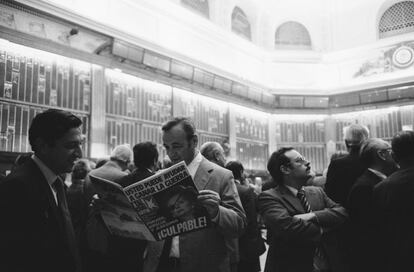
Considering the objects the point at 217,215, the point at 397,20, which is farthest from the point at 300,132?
the point at 217,215

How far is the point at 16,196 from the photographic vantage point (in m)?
1.52

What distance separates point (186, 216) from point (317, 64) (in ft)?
34.8

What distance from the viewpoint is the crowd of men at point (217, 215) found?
1.56 meters

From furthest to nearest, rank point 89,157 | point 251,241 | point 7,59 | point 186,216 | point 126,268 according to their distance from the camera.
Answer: point 89,157 → point 7,59 → point 251,241 → point 126,268 → point 186,216

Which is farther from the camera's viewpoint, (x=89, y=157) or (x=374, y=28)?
(x=374, y=28)

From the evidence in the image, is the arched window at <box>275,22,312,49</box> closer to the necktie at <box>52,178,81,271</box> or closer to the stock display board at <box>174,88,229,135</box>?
the stock display board at <box>174,88,229,135</box>

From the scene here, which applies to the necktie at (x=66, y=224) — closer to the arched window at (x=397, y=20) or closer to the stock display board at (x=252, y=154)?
the stock display board at (x=252, y=154)

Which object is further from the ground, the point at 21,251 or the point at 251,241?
the point at 21,251

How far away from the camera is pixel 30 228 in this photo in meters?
1.52

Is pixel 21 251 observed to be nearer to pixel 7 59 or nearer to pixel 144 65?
pixel 7 59

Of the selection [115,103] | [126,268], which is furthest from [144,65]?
[126,268]

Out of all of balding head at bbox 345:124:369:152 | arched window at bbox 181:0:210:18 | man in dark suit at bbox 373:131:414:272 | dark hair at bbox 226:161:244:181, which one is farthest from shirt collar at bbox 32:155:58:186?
arched window at bbox 181:0:210:18

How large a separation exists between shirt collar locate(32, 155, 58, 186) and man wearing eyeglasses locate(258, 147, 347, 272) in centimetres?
130

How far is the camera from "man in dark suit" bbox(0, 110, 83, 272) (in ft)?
4.85
